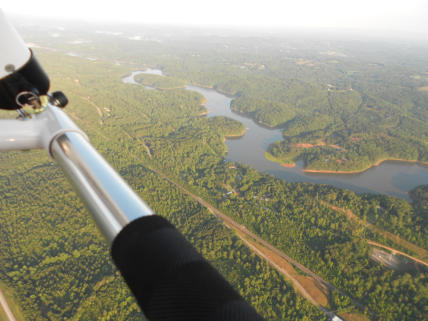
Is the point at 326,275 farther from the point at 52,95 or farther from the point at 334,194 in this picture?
the point at 52,95

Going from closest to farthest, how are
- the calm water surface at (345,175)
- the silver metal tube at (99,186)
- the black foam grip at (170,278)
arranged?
the black foam grip at (170,278) < the silver metal tube at (99,186) < the calm water surface at (345,175)

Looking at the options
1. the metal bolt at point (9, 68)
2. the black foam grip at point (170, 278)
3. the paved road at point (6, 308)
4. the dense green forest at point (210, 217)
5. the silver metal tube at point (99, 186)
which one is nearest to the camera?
the black foam grip at point (170, 278)

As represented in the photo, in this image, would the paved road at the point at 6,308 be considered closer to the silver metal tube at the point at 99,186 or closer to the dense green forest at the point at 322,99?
the silver metal tube at the point at 99,186

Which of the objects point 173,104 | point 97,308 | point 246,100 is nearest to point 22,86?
point 97,308

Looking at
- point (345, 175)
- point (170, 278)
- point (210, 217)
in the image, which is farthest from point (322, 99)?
point (170, 278)

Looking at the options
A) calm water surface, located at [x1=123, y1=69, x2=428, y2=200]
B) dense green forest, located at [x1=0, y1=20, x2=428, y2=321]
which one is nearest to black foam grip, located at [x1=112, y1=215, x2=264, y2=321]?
dense green forest, located at [x1=0, y1=20, x2=428, y2=321]

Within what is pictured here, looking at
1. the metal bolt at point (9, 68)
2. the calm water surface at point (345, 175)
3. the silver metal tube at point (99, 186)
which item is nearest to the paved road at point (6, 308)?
the metal bolt at point (9, 68)
